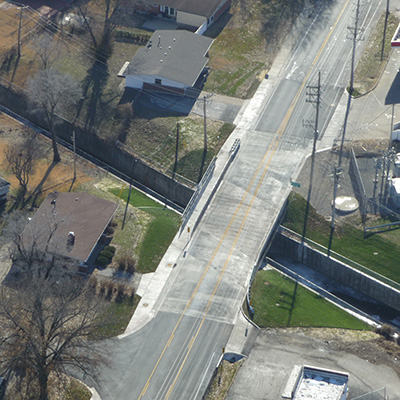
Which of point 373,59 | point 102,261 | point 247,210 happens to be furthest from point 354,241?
point 373,59

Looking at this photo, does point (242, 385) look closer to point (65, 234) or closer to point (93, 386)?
point (93, 386)

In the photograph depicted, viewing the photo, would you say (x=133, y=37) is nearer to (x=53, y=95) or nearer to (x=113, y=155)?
(x=53, y=95)

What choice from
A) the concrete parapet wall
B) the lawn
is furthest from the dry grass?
the concrete parapet wall

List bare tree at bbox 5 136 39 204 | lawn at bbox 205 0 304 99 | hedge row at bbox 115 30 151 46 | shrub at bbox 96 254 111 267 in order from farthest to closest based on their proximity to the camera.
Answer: hedge row at bbox 115 30 151 46, lawn at bbox 205 0 304 99, bare tree at bbox 5 136 39 204, shrub at bbox 96 254 111 267

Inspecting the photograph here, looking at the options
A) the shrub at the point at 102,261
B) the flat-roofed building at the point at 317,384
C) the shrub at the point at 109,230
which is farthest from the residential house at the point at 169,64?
the flat-roofed building at the point at 317,384

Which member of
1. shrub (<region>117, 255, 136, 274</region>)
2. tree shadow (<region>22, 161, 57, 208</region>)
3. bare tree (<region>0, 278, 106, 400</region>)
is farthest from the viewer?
tree shadow (<region>22, 161, 57, 208</region>)

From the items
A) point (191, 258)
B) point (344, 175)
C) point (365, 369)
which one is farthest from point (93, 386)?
point (344, 175)

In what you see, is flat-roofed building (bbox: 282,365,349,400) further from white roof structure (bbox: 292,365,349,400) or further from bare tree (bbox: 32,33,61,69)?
bare tree (bbox: 32,33,61,69)
